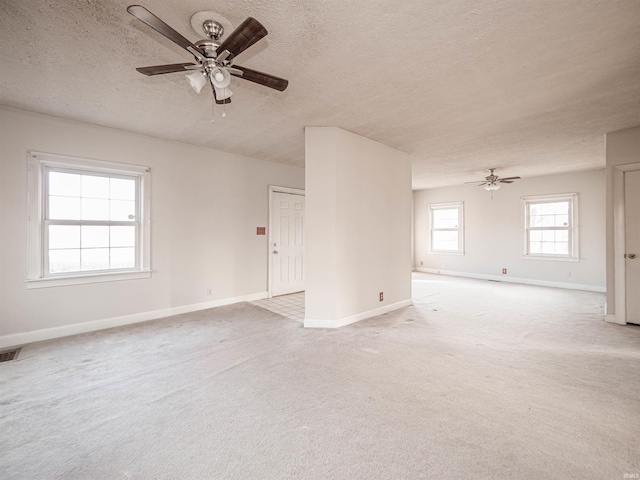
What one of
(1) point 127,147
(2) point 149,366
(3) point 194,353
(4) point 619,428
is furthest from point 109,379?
(4) point 619,428

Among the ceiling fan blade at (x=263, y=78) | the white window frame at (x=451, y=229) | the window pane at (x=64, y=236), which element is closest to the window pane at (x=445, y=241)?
the white window frame at (x=451, y=229)

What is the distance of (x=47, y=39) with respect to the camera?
2.03 meters

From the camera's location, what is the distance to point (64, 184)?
3512mm

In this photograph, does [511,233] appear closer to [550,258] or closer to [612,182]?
[550,258]

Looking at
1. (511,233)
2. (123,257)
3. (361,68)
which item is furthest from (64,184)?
(511,233)

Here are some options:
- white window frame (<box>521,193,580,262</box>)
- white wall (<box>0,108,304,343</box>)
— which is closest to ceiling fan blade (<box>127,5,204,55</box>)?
white wall (<box>0,108,304,343</box>)

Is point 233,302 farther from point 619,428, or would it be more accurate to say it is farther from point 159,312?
point 619,428

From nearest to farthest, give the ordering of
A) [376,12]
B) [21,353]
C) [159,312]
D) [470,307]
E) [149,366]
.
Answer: [376,12], [149,366], [21,353], [159,312], [470,307]

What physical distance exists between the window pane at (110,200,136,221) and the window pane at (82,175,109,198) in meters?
0.16

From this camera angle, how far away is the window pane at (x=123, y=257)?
3877 millimetres

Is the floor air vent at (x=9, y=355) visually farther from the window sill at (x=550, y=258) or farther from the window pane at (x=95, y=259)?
the window sill at (x=550, y=258)

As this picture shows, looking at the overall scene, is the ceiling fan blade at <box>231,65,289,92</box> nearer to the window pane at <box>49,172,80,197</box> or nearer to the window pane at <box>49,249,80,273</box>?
the window pane at <box>49,172,80,197</box>

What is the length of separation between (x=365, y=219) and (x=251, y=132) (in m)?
1.97

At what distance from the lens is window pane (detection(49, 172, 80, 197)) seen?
3437 mm
